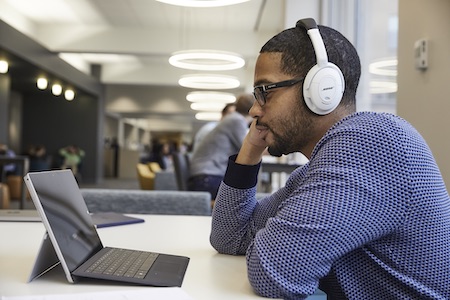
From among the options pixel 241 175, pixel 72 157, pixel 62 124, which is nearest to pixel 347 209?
pixel 241 175

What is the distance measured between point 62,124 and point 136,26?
6026mm

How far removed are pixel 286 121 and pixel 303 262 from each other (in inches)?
14.0

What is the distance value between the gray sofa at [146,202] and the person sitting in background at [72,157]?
11.2 m

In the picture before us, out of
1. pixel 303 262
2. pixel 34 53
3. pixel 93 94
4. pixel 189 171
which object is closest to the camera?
pixel 303 262

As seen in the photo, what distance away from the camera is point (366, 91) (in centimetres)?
340

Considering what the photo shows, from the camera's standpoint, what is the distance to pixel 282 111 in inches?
41.5

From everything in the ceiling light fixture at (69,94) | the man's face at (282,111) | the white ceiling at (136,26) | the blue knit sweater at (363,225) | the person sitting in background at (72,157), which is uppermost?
the white ceiling at (136,26)

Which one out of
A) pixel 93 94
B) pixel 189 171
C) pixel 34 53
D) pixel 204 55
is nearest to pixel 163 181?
pixel 204 55

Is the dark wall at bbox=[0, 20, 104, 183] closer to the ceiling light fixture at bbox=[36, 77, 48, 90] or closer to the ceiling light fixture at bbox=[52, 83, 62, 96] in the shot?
the ceiling light fixture at bbox=[52, 83, 62, 96]

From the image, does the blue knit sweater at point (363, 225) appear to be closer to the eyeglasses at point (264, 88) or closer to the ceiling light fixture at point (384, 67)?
the eyeglasses at point (264, 88)

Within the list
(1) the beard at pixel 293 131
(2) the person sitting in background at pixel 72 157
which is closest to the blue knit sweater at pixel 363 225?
(1) the beard at pixel 293 131

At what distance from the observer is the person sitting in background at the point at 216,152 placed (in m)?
3.57

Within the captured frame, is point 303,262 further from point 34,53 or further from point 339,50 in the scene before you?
point 34,53

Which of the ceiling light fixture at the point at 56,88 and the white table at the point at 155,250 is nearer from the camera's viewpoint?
the white table at the point at 155,250
